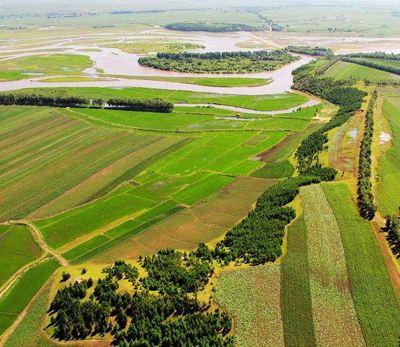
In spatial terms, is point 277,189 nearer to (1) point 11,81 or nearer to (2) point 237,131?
(2) point 237,131

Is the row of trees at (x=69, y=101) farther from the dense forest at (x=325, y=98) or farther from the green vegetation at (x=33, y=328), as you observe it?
the green vegetation at (x=33, y=328)

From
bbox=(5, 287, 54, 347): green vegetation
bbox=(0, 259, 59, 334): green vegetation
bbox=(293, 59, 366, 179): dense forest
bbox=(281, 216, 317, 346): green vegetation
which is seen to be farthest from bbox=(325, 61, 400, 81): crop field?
bbox=(5, 287, 54, 347): green vegetation

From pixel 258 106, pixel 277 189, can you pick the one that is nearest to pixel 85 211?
pixel 277 189

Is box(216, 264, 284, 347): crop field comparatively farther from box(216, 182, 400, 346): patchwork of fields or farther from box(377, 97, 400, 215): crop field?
box(377, 97, 400, 215): crop field

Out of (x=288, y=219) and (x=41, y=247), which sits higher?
(x=288, y=219)

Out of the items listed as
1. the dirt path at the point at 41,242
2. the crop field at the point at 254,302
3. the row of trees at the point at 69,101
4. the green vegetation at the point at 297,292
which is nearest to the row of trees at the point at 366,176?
the green vegetation at the point at 297,292

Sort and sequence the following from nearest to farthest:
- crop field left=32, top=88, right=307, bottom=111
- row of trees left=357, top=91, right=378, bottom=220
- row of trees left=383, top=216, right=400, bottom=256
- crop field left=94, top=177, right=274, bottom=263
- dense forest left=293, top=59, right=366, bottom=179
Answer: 1. row of trees left=383, top=216, right=400, bottom=256
2. crop field left=94, top=177, right=274, bottom=263
3. row of trees left=357, top=91, right=378, bottom=220
4. dense forest left=293, top=59, right=366, bottom=179
5. crop field left=32, top=88, right=307, bottom=111

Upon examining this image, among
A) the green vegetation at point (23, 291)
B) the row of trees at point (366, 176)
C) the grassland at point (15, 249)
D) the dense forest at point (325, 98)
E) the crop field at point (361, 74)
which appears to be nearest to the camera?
the green vegetation at point (23, 291)
